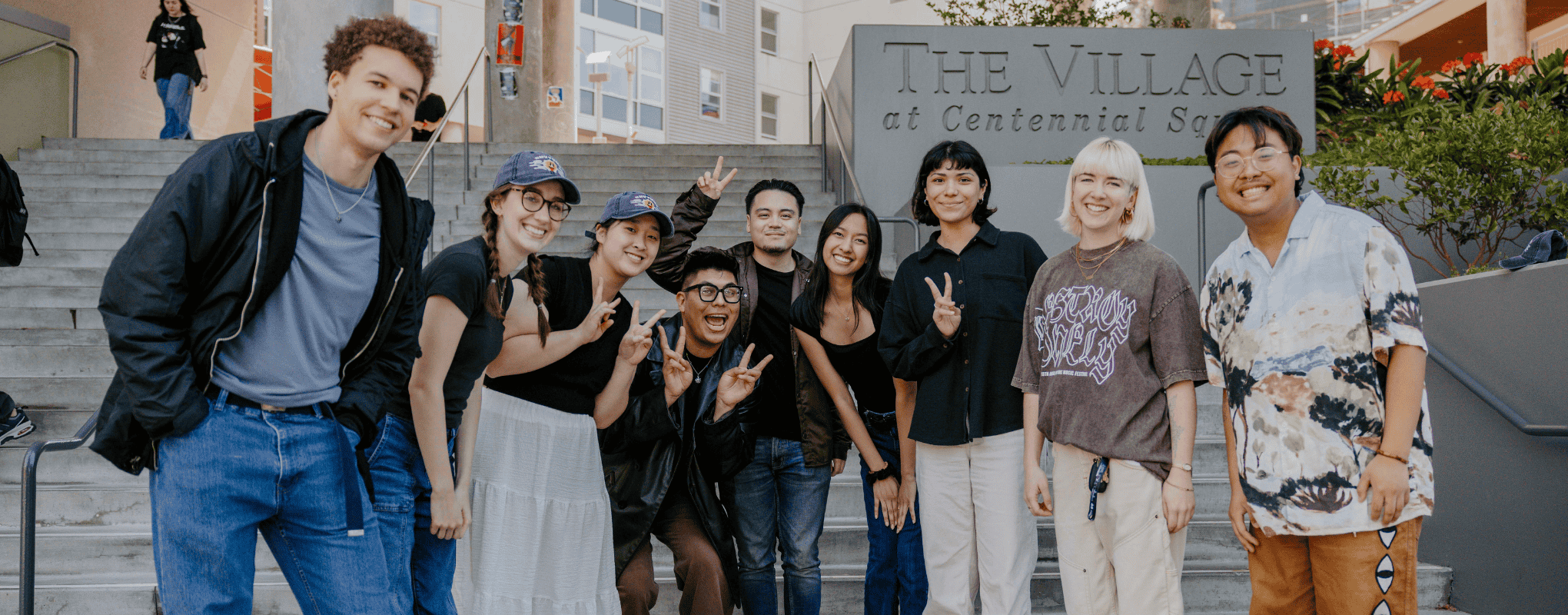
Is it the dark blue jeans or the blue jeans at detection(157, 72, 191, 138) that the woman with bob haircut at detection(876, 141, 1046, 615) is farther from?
the blue jeans at detection(157, 72, 191, 138)

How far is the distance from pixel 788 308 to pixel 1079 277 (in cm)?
112

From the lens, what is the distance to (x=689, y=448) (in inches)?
130

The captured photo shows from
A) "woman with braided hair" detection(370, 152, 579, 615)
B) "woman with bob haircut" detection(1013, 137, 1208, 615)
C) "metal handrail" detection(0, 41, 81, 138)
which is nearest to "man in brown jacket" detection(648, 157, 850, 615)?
"woman with bob haircut" detection(1013, 137, 1208, 615)

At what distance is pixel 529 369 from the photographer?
2771 mm

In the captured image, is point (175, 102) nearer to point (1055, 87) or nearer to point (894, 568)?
point (1055, 87)

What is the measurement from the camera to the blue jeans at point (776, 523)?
11.0 feet

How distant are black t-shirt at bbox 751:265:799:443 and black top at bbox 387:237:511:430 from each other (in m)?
1.13

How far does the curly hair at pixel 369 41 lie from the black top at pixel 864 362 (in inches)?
65.9

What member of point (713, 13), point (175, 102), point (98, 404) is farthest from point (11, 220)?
point (713, 13)

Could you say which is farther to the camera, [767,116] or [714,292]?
[767,116]

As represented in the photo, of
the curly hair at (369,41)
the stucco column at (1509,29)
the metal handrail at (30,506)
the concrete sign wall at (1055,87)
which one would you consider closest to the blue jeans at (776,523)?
the curly hair at (369,41)

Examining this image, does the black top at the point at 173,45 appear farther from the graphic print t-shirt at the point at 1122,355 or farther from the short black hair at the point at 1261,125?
the short black hair at the point at 1261,125

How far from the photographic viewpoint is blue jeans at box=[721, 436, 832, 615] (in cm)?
335

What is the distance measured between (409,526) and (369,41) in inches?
46.2
